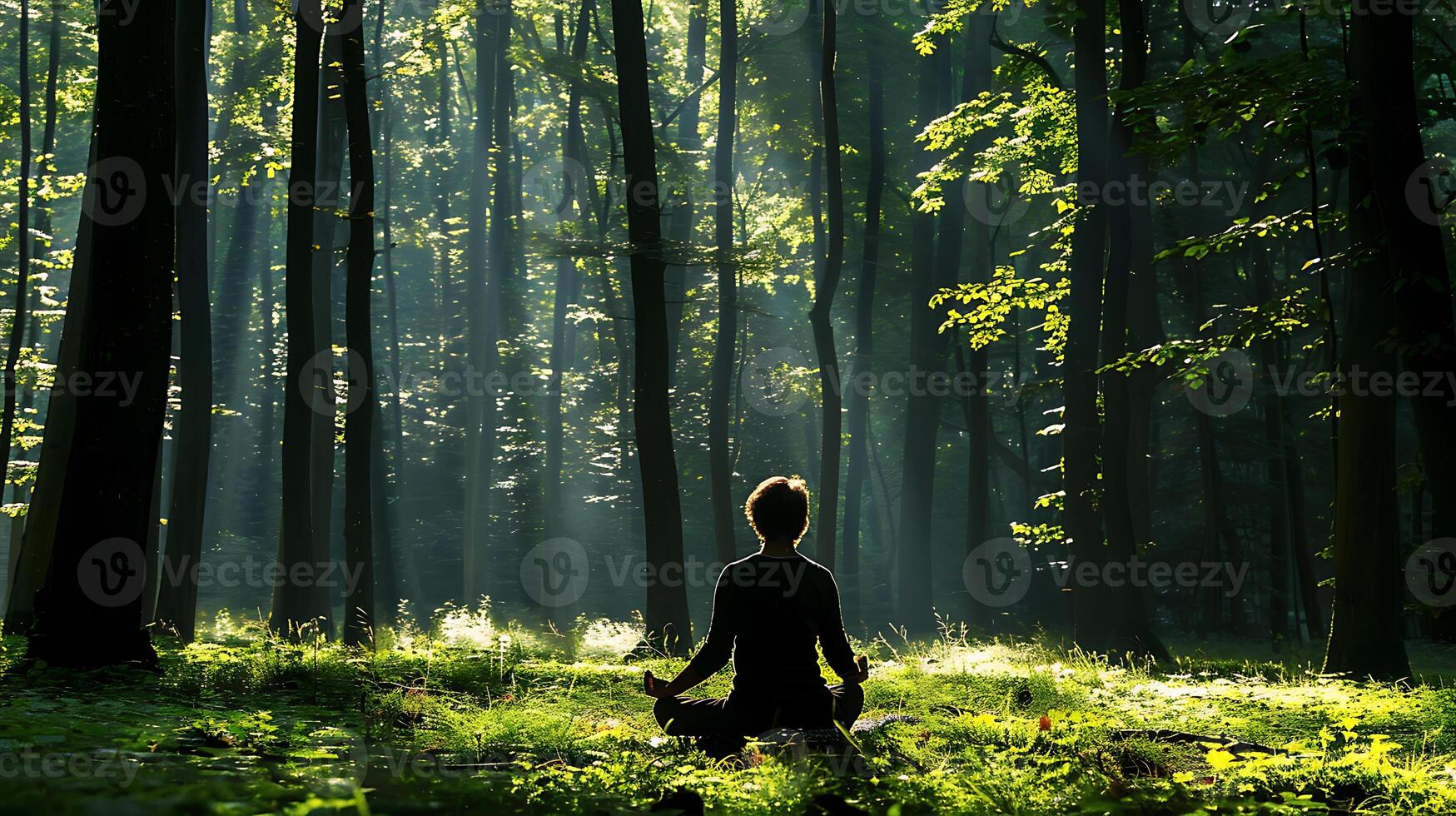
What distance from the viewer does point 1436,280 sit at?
902 cm

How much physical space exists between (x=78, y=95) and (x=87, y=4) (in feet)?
27.0

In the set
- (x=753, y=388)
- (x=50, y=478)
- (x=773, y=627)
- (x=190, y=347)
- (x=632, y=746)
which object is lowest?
(x=632, y=746)

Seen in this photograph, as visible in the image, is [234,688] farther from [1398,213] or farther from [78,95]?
[78,95]

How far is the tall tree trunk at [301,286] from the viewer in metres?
14.4

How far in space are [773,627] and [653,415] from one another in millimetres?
8092

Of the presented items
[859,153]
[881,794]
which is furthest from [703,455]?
[881,794]

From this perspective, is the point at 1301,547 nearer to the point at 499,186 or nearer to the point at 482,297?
the point at 482,297

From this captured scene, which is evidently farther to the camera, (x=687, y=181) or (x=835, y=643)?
(x=687, y=181)

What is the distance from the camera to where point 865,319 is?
27578mm

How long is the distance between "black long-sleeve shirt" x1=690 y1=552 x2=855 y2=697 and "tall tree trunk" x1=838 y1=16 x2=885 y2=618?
2045 cm

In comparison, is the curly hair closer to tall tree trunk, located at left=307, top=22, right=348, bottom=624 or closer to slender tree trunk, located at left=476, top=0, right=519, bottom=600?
tall tree trunk, located at left=307, top=22, right=348, bottom=624

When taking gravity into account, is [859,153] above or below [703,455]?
above

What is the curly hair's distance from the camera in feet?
18.5

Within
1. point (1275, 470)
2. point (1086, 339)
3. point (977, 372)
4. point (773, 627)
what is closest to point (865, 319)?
point (977, 372)
